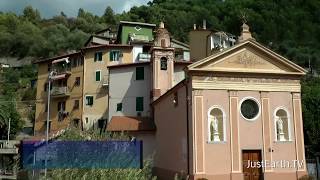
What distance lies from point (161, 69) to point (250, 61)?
11.6 m

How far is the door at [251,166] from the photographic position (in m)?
25.4

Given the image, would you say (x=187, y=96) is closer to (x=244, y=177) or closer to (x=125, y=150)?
(x=244, y=177)

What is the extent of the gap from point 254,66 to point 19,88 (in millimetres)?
61564

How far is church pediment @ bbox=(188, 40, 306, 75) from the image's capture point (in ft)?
84.9

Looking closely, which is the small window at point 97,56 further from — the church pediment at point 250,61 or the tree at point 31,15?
the tree at point 31,15

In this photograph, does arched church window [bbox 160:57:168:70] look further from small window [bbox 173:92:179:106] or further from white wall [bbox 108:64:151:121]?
small window [bbox 173:92:179:106]

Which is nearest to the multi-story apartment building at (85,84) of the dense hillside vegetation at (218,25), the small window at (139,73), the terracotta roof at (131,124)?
the small window at (139,73)

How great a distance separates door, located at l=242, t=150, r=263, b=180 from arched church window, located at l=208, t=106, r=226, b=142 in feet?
6.04

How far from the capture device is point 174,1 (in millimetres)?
102188

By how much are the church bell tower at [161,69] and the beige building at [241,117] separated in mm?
8874

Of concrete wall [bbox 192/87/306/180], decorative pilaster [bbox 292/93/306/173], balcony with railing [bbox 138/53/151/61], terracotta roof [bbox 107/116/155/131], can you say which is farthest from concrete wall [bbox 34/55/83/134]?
decorative pilaster [bbox 292/93/306/173]

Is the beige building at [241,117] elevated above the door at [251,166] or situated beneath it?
elevated above

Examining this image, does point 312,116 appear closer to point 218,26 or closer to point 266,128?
point 266,128

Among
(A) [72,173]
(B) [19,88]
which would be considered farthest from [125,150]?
(B) [19,88]
